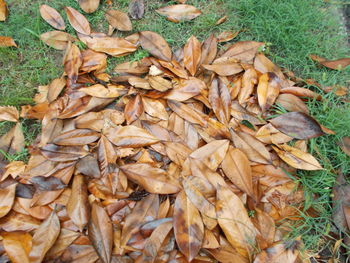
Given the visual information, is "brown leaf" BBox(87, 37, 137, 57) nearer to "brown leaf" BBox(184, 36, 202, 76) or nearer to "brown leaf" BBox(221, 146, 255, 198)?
"brown leaf" BBox(184, 36, 202, 76)

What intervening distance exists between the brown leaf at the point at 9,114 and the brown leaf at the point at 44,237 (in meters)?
0.60

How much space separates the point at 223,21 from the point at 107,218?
1322 millimetres

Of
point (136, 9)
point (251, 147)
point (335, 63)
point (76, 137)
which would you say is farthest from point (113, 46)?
Result: point (335, 63)

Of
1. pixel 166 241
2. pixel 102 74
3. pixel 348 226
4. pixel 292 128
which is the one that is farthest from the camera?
pixel 102 74

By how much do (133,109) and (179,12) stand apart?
725mm

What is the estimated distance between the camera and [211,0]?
78.2 inches

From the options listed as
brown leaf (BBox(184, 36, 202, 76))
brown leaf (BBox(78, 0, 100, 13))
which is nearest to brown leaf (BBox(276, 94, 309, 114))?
brown leaf (BBox(184, 36, 202, 76))

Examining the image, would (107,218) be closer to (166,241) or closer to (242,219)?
(166,241)

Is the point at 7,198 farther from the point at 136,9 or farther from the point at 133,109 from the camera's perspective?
the point at 136,9

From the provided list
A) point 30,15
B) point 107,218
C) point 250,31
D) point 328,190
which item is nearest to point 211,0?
point 250,31

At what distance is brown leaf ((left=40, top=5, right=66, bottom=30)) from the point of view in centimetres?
189

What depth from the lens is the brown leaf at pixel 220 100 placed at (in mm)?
1607

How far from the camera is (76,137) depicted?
5.12 feet

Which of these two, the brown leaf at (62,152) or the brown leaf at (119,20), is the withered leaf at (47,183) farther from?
the brown leaf at (119,20)
